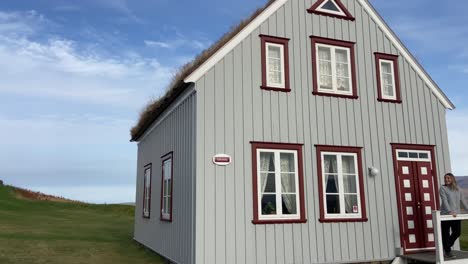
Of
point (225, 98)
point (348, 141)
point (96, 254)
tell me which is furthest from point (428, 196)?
point (96, 254)

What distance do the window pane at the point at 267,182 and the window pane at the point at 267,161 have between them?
15 cm

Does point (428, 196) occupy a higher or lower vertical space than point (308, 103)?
lower

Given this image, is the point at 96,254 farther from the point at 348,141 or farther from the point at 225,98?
the point at 348,141

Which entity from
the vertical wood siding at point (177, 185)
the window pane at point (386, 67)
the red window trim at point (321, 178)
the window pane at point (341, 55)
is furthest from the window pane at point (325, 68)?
the vertical wood siding at point (177, 185)

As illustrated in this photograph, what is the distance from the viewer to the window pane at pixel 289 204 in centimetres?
1086

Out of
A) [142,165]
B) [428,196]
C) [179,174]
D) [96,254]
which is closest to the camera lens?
[179,174]

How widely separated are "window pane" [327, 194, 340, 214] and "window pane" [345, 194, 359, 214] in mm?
300

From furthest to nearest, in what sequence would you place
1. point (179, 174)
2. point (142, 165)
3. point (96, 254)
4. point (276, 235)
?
point (142, 165) < point (96, 254) < point (179, 174) < point (276, 235)

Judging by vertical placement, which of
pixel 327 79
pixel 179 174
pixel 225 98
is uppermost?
pixel 327 79

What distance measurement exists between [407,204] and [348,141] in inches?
102

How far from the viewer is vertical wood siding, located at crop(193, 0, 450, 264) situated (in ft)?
33.5

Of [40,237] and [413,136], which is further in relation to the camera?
[40,237]

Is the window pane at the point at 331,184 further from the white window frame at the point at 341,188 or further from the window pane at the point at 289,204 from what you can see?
the window pane at the point at 289,204

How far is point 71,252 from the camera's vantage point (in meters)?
14.6
